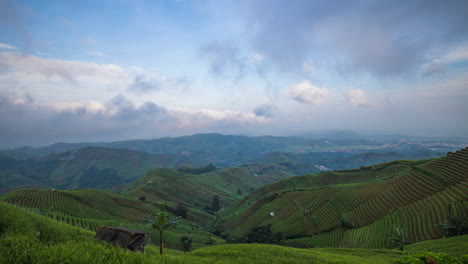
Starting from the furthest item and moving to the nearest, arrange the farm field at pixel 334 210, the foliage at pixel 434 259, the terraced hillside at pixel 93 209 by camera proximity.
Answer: the terraced hillside at pixel 93 209 < the farm field at pixel 334 210 < the foliage at pixel 434 259

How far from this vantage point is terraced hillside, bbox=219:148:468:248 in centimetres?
4878

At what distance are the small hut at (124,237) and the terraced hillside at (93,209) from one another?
45.0m

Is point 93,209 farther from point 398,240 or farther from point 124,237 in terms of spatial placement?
point 398,240

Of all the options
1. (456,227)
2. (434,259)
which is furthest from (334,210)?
(434,259)

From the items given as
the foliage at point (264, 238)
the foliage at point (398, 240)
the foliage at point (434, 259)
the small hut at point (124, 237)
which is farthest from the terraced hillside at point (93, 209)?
the foliage at point (434, 259)

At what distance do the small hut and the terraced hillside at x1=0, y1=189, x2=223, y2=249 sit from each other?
44974 millimetres

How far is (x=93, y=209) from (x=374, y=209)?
107 metres

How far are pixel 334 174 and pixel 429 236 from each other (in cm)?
10987

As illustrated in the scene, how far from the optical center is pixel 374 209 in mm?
67500

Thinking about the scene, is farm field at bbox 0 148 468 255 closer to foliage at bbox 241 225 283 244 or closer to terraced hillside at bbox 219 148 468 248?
terraced hillside at bbox 219 148 468 248

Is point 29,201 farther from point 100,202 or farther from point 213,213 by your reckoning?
point 213,213

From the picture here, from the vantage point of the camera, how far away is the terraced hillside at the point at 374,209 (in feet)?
160

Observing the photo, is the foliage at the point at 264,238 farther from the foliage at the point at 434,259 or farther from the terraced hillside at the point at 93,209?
the foliage at the point at 434,259

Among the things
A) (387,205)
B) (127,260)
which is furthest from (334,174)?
(127,260)
